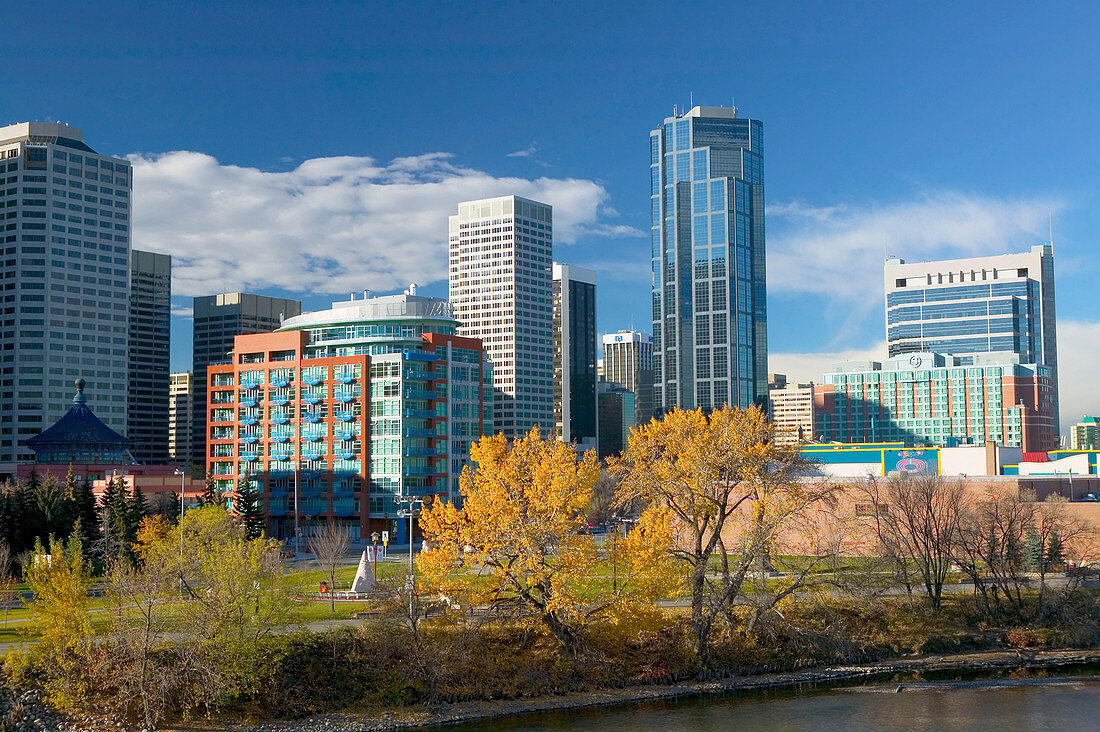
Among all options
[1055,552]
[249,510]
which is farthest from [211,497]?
[1055,552]

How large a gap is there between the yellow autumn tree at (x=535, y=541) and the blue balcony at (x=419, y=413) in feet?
242

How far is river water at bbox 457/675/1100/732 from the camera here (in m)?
50.3

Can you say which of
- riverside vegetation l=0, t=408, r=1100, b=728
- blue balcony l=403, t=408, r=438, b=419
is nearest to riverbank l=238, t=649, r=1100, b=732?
riverside vegetation l=0, t=408, r=1100, b=728

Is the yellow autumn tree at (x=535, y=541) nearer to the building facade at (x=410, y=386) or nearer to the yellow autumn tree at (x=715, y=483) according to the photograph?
the yellow autumn tree at (x=715, y=483)

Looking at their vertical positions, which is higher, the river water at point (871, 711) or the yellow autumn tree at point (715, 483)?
the yellow autumn tree at point (715, 483)

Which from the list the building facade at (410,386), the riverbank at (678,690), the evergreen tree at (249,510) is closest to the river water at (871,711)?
the riverbank at (678,690)

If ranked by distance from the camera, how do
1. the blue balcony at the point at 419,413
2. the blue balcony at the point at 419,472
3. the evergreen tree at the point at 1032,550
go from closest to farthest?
the evergreen tree at the point at 1032,550, the blue balcony at the point at 419,472, the blue balcony at the point at 419,413

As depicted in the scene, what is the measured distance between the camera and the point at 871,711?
53125mm

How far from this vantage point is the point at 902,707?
53938mm

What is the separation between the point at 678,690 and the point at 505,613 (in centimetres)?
1047

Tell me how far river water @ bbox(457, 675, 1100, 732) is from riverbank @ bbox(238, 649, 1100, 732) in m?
1.35

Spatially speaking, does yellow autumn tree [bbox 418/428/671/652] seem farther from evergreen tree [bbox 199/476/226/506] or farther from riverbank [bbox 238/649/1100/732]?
evergreen tree [bbox 199/476/226/506]

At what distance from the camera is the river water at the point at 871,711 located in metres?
50.3

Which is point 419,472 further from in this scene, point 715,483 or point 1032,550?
point 715,483
